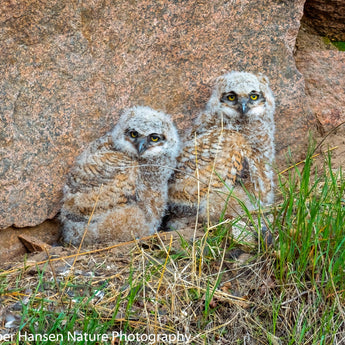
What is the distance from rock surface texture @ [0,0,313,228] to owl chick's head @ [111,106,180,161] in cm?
19

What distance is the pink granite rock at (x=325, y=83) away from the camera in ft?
17.6

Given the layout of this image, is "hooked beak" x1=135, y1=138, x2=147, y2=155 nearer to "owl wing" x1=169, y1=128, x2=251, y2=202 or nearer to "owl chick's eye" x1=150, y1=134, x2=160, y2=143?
"owl chick's eye" x1=150, y1=134, x2=160, y2=143

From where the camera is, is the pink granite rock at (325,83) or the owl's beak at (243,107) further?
the pink granite rock at (325,83)

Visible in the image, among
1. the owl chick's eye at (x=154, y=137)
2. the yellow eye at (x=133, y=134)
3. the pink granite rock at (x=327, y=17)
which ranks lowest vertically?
the owl chick's eye at (x=154, y=137)

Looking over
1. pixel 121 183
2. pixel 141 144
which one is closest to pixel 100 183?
pixel 121 183

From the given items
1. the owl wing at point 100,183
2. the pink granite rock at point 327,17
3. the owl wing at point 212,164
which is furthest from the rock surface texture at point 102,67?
the pink granite rock at point 327,17

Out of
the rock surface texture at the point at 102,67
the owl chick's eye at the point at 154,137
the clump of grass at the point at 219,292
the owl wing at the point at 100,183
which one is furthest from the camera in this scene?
the owl chick's eye at the point at 154,137

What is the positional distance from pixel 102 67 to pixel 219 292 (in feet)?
6.23

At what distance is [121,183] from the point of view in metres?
4.13

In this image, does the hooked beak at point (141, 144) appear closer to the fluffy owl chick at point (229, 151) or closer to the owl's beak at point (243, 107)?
the fluffy owl chick at point (229, 151)

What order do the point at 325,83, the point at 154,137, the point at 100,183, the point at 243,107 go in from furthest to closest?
1. the point at 325,83
2. the point at 243,107
3. the point at 154,137
4. the point at 100,183

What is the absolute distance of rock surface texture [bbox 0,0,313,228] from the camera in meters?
3.84

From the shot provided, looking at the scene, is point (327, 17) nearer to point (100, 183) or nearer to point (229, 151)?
point (229, 151)

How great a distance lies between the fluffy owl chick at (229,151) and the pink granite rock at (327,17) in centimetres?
135
